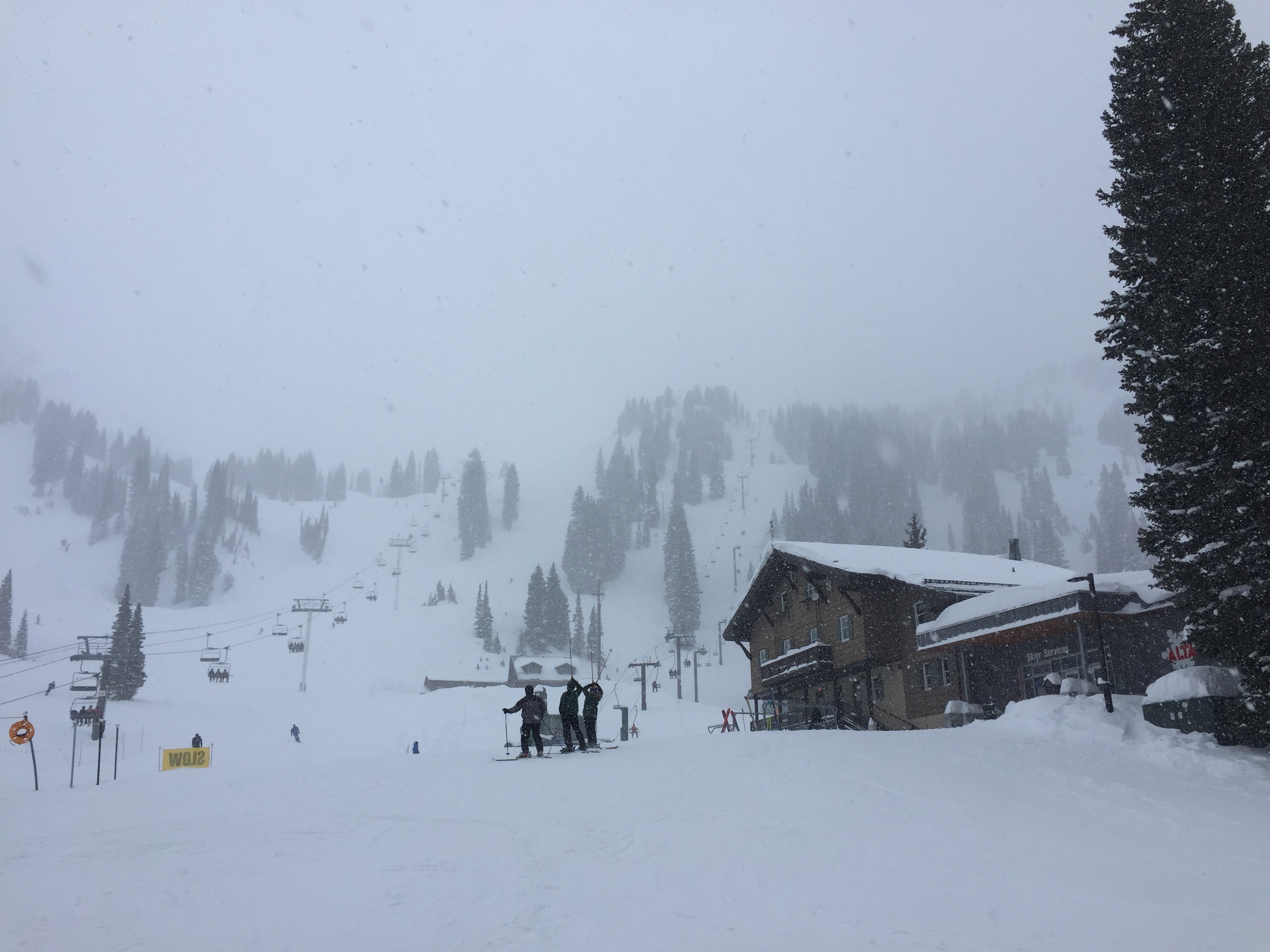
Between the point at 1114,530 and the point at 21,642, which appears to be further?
the point at 1114,530

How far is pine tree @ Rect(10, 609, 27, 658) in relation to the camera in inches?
3676

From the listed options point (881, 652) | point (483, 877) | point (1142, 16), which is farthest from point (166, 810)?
point (881, 652)

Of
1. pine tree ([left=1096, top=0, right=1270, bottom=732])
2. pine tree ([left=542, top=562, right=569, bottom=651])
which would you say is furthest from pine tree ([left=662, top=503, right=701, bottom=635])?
pine tree ([left=1096, top=0, right=1270, bottom=732])

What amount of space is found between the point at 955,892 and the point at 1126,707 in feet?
35.9

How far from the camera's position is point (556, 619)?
368ft

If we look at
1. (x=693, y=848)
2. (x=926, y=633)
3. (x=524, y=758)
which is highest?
(x=926, y=633)

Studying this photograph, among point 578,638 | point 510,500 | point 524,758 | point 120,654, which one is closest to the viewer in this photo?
point 524,758

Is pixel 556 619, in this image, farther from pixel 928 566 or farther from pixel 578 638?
pixel 928 566

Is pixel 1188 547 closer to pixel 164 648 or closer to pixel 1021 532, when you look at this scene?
pixel 164 648

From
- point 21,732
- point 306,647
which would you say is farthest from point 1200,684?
point 306,647

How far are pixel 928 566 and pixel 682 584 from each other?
296ft

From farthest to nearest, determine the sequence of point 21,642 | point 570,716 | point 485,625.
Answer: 1. point 485,625
2. point 21,642
3. point 570,716

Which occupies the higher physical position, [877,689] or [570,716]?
[570,716]

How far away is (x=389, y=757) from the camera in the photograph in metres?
20.9
